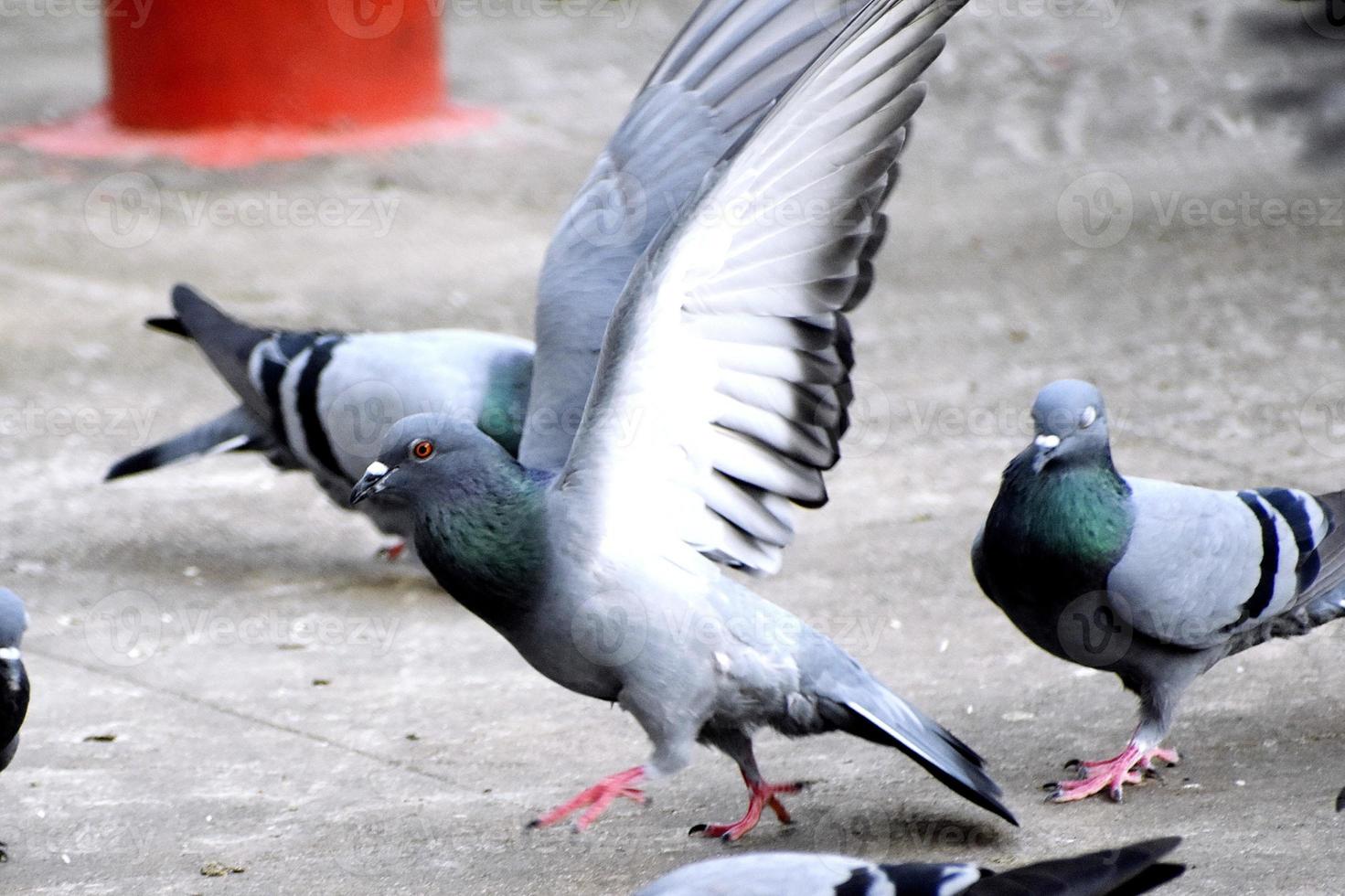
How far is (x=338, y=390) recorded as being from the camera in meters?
5.36

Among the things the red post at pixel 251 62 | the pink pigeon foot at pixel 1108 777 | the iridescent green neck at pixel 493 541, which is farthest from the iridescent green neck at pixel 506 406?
the red post at pixel 251 62

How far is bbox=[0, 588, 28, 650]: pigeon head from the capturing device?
358 cm

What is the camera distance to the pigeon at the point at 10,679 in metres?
3.51

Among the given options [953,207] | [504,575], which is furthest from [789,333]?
[953,207]

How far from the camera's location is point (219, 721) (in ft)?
14.7

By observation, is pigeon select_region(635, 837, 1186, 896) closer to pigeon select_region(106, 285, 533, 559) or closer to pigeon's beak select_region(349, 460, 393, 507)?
pigeon's beak select_region(349, 460, 393, 507)

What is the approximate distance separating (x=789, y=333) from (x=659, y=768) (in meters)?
0.93

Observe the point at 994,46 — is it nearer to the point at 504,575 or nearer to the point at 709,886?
the point at 504,575

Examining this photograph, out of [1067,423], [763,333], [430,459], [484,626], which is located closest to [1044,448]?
[1067,423]

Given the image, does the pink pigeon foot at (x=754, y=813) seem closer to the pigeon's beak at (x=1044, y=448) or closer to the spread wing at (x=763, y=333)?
the spread wing at (x=763, y=333)

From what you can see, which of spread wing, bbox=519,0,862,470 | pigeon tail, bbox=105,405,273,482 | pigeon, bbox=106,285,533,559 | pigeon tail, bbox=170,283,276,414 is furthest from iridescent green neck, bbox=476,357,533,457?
pigeon tail, bbox=105,405,273,482

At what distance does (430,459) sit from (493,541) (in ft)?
0.69

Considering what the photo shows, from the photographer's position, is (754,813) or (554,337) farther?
(554,337)

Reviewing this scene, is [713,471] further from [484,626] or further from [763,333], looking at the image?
[484,626]
